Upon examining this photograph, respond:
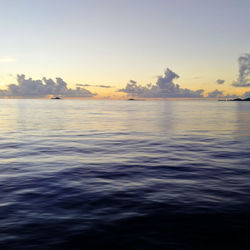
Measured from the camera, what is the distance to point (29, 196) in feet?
37.6

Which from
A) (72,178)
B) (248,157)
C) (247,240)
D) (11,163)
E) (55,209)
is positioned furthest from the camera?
→ (248,157)

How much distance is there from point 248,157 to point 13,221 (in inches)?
701

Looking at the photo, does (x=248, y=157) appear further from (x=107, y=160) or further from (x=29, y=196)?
(x=29, y=196)

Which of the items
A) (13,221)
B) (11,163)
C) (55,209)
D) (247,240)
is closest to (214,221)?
(247,240)

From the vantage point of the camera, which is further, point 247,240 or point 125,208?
point 125,208

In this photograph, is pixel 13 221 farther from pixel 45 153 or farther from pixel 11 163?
pixel 45 153

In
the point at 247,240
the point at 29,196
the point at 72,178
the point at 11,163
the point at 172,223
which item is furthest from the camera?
Answer: the point at 11,163

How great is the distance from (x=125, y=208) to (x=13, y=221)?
13.5 ft

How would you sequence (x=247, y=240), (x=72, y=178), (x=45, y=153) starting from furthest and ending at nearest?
(x=45, y=153)
(x=72, y=178)
(x=247, y=240)

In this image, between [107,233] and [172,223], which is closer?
[107,233]

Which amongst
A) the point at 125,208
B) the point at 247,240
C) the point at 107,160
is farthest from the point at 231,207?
the point at 107,160

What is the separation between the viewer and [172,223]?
8961 mm

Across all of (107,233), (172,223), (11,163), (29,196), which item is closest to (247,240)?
(172,223)

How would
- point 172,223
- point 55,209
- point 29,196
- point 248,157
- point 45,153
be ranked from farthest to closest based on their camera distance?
point 45,153 → point 248,157 → point 29,196 → point 55,209 → point 172,223
